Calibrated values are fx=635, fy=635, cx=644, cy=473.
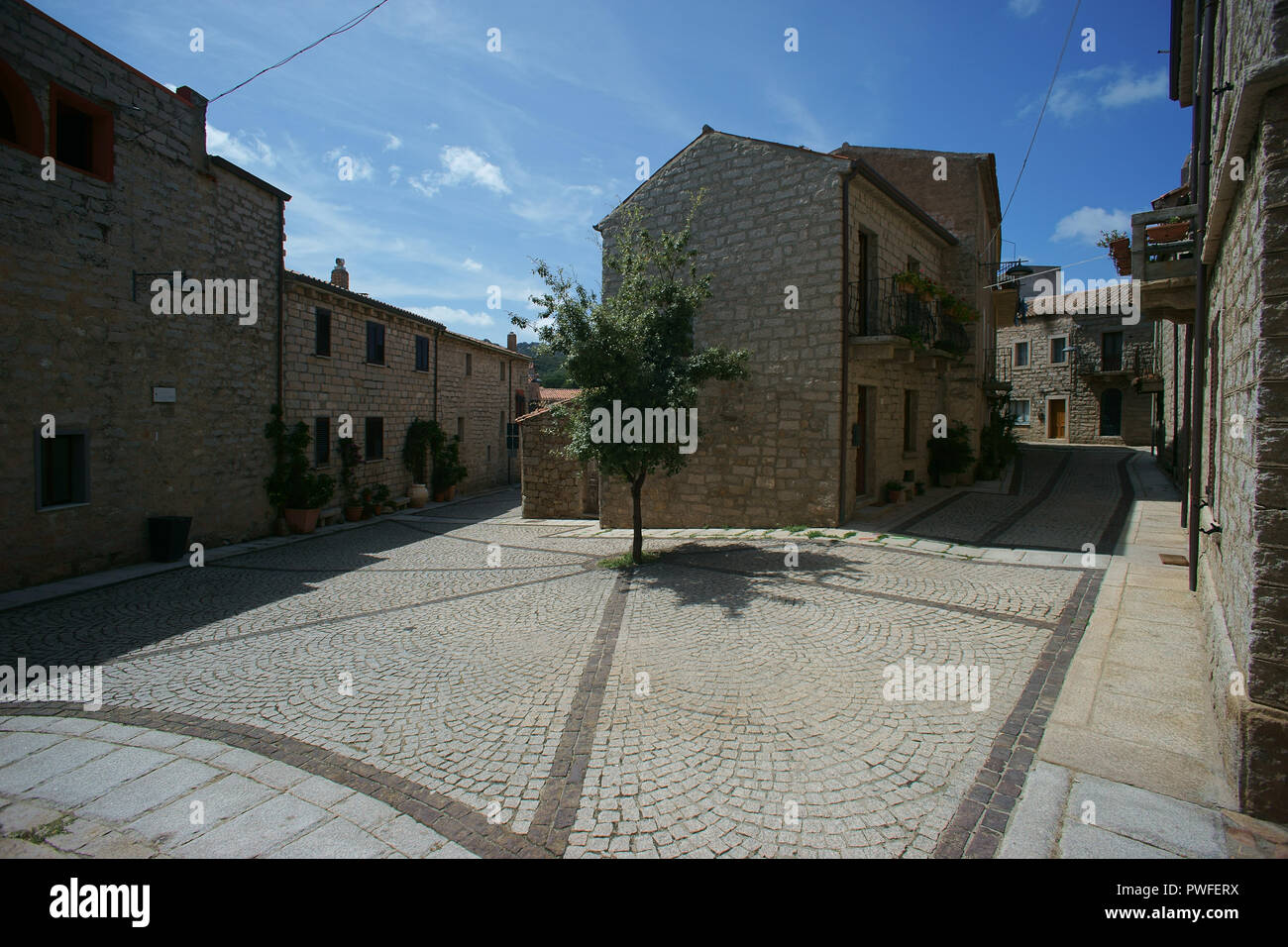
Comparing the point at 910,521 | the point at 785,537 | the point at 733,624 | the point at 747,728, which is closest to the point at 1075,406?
the point at 910,521

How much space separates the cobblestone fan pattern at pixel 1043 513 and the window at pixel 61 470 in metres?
12.7

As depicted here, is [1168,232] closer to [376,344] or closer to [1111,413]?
[376,344]

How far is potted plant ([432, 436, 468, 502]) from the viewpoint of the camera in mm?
21031

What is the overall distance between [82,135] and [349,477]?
8.80 m

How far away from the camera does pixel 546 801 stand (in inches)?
133

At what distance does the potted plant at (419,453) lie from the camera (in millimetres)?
19723
